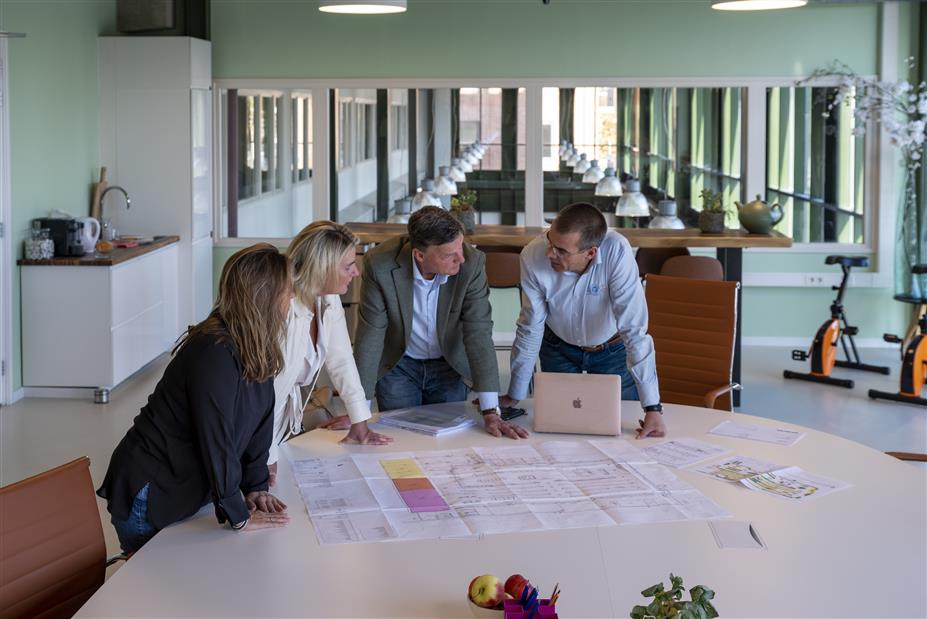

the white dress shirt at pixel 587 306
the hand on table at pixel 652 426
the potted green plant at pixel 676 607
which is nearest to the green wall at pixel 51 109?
the white dress shirt at pixel 587 306

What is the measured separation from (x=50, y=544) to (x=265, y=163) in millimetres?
7782

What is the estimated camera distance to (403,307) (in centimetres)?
410

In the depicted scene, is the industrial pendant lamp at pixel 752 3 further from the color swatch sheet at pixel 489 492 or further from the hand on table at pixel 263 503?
the hand on table at pixel 263 503

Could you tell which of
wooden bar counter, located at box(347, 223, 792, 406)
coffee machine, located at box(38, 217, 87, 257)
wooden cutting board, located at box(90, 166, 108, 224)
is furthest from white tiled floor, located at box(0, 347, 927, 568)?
wooden cutting board, located at box(90, 166, 108, 224)

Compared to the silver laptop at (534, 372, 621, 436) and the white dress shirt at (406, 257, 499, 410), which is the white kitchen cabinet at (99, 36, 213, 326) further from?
the silver laptop at (534, 372, 621, 436)

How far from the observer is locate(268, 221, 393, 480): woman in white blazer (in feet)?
11.0

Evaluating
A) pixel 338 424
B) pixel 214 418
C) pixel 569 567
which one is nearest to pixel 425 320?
pixel 338 424

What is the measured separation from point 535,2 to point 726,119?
6.20ft

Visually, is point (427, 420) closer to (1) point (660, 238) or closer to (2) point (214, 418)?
(2) point (214, 418)

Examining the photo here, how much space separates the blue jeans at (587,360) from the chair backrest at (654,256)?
3.17 metres

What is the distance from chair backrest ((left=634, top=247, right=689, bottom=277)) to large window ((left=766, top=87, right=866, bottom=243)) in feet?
7.89

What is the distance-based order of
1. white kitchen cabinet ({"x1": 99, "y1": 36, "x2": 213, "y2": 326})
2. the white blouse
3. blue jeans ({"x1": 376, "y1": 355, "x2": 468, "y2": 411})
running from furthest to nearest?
white kitchen cabinet ({"x1": 99, "y1": 36, "x2": 213, "y2": 326}), blue jeans ({"x1": 376, "y1": 355, "x2": 468, "y2": 411}), the white blouse

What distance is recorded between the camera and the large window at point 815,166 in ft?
31.6

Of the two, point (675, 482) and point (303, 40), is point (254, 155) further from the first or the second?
point (675, 482)
